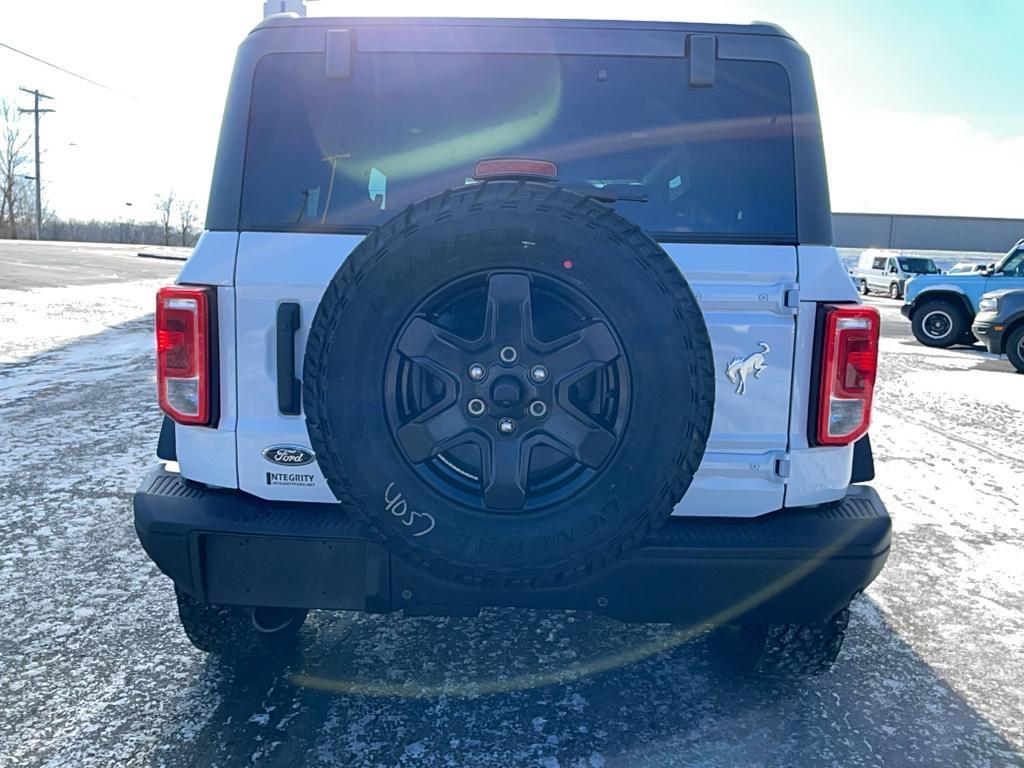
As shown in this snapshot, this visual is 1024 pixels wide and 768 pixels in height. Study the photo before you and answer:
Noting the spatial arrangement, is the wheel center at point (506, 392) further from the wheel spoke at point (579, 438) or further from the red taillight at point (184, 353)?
the red taillight at point (184, 353)

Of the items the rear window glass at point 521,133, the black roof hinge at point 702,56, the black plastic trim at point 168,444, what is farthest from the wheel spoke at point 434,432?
the black roof hinge at point 702,56

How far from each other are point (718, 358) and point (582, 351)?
0.47 metres

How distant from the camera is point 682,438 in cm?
190

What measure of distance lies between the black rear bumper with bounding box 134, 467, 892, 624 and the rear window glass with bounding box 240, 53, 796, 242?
882mm

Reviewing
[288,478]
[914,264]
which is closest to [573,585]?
[288,478]

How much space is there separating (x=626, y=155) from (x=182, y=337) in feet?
4.74

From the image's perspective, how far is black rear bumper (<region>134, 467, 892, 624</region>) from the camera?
2.08m

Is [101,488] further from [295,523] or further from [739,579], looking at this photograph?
[739,579]

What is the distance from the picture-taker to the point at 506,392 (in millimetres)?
1921

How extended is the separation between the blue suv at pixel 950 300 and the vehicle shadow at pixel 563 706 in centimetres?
1283

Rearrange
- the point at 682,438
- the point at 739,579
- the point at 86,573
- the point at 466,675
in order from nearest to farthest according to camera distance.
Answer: the point at 682,438 → the point at 739,579 → the point at 466,675 → the point at 86,573

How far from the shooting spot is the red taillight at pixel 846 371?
2.14 metres

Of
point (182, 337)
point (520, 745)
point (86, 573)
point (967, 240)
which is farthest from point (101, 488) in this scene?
point (967, 240)

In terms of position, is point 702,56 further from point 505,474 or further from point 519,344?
point 505,474
